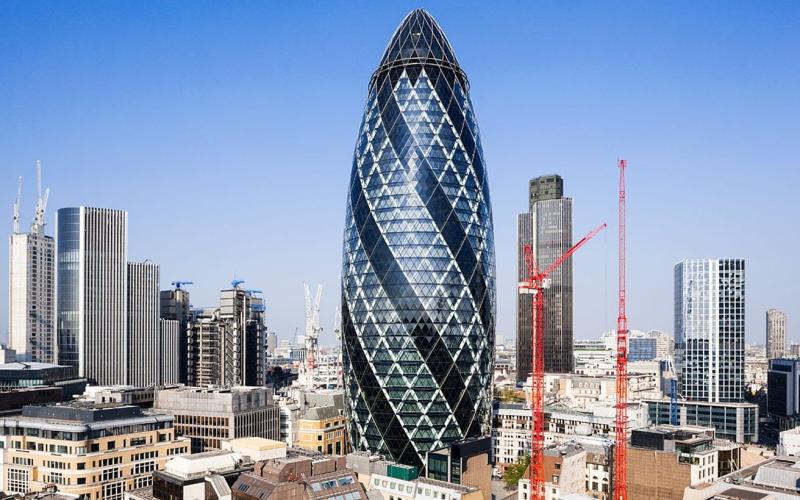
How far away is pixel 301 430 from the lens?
118 metres

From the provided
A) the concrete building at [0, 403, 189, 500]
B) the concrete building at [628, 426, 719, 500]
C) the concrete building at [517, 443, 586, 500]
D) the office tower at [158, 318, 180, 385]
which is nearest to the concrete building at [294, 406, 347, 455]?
the concrete building at [0, 403, 189, 500]

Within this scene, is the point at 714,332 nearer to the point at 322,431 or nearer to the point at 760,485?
the point at 322,431

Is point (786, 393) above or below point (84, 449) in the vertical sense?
below

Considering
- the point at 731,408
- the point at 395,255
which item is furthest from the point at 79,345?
the point at 731,408

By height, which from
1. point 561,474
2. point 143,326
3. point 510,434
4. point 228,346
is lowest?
point 510,434

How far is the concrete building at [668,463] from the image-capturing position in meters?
82.1

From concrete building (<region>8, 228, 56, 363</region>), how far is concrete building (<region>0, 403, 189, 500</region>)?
103634 mm

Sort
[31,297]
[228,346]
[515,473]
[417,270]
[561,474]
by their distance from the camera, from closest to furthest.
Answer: [561,474], [417,270], [515,473], [228,346], [31,297]

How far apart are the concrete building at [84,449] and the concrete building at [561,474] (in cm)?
4219

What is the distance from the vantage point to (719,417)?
513ft

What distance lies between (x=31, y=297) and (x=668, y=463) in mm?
160617

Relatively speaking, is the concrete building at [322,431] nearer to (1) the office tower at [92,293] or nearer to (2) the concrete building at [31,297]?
(1) the office tower at [92,293]

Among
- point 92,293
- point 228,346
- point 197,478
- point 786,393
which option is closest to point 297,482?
point 197,478

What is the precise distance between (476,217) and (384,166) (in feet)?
48.4
